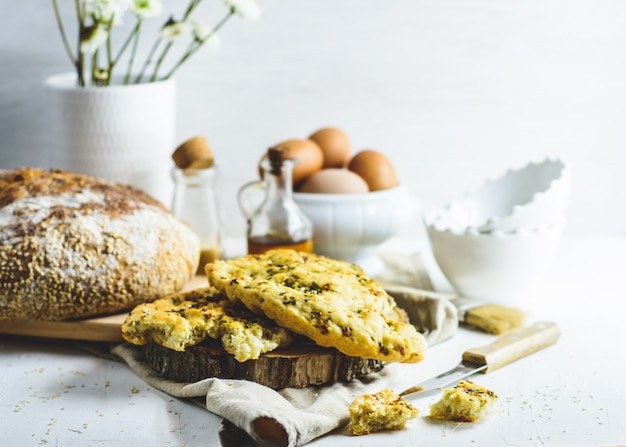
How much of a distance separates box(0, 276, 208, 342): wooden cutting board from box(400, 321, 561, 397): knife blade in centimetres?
58

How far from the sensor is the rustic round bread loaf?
1.57 meters

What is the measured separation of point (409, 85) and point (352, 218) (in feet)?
2.31

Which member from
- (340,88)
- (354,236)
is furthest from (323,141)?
(340,88)

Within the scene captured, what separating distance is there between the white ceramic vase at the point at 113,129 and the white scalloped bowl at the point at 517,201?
2.45 feet

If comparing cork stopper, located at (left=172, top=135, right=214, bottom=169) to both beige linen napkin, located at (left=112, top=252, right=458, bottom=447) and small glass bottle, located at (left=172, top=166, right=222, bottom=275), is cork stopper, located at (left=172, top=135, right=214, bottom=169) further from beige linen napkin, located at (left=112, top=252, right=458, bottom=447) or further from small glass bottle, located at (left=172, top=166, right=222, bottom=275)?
beige linen napkin, located at (left=112, top=252, right=458, bottom=447)

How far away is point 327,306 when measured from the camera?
139 cm

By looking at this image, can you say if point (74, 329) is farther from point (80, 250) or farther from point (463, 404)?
point (463, 404)

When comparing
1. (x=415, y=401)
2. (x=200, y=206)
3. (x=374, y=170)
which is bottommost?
(x=415, y=401)

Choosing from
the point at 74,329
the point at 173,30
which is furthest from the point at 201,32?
the point at 74,329

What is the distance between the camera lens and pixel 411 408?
131 centimetres

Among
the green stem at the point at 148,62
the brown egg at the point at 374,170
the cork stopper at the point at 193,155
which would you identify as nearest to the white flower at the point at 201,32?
the green stem at the point at 148,62

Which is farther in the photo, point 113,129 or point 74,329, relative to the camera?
point 113,129

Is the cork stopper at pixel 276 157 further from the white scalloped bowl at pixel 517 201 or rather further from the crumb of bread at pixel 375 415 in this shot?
the crumb of bread at pixel 375 415

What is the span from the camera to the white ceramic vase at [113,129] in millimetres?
2029
